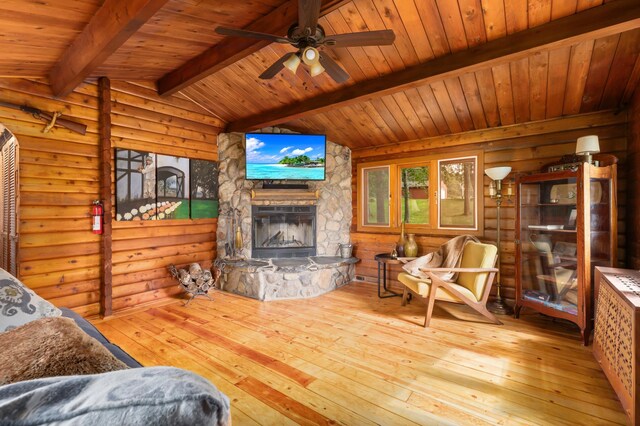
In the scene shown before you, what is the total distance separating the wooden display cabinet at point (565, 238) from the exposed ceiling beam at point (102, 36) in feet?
12.1

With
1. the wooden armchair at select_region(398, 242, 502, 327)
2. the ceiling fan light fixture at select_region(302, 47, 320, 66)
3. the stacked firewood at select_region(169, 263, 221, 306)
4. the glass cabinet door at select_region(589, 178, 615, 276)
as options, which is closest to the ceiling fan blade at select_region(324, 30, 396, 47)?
the ceiling fan light fixture at select_region(302, 47, 320, 66)

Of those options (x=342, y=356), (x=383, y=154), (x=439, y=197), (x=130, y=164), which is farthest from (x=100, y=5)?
(x=439, y=197)

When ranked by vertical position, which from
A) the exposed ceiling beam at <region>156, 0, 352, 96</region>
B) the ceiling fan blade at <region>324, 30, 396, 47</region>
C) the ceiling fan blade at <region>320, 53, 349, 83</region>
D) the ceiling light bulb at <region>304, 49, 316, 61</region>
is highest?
the exposed ceiling beam at <region>156, 0, 352, 96</region>

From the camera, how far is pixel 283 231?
486 centimetres

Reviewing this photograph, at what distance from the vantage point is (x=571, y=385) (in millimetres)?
2119

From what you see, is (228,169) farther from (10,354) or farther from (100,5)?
(10,354)

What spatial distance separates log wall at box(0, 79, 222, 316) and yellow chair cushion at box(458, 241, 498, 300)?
3636mm

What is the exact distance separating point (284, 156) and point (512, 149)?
302 cm

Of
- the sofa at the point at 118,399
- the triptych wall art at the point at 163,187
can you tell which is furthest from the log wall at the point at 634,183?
the triptych wall art at the point at 163,187

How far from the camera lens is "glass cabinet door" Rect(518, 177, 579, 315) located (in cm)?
292

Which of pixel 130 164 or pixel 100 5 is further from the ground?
pixel 100 5

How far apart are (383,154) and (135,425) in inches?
185

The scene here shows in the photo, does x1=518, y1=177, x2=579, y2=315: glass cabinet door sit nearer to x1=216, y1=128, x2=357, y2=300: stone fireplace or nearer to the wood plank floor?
the wood plank floor

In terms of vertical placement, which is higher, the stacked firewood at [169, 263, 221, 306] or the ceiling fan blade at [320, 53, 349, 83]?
the ceiling fan blade at [320, 53, 349, 83]
